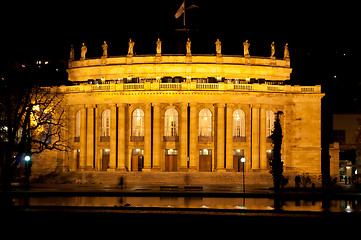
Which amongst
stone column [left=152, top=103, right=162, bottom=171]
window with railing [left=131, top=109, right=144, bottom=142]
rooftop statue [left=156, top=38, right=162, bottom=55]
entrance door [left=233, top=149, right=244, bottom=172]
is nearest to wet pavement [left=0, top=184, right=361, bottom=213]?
stone column [left=152, top=103, right=162, bottom=171]

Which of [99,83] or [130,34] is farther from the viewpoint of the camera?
[130,34]

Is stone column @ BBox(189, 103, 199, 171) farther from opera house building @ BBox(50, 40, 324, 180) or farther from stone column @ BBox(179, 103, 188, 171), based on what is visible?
stone column @ BBox(179, 103, 188, 171)

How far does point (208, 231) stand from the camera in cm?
3325

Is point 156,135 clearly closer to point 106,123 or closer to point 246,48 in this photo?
point 106,123

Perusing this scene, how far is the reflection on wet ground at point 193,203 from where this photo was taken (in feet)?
144

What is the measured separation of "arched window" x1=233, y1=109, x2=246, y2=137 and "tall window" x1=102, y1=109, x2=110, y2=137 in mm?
18653

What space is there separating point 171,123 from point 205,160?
23.8 feet

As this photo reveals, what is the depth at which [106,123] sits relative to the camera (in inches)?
3474

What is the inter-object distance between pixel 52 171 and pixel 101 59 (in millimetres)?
18279

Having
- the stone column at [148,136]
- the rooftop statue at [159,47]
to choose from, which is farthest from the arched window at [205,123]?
the rooftop statue at [159,47]

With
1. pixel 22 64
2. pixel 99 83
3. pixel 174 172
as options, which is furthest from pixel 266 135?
pixel 22 64

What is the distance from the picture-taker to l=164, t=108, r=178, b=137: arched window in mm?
85625

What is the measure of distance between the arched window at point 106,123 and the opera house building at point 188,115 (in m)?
0.15

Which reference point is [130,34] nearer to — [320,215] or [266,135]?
[266,135]
